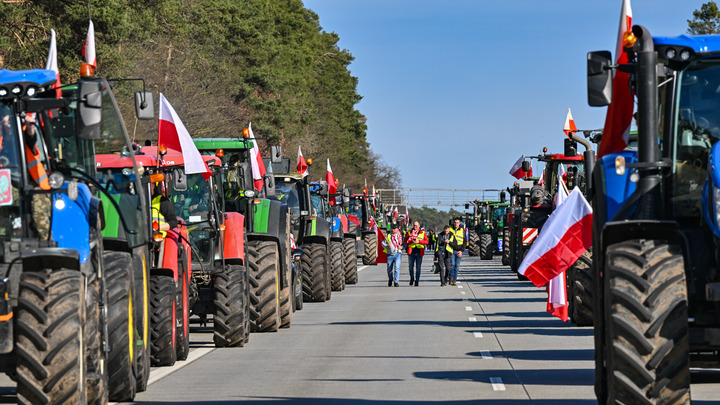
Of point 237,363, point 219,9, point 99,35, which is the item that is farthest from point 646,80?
point 219,9

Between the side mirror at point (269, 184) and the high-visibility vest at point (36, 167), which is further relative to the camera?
the side mirror at point (269, 184)

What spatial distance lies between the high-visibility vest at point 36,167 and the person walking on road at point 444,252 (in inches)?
1051

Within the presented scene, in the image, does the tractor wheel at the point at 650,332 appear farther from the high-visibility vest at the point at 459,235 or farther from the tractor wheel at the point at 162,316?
the high-visibility vest at the point at 459,235

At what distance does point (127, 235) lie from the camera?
12625 millimetres

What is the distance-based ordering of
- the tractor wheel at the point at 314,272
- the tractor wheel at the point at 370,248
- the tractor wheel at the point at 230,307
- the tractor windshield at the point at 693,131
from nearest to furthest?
the tractor windshield at the point at 693,131 → the tractor wheel at the point at 230,307 → the tractor wheel at the point at 314,272 → the tractor wheel at the point at 370,248

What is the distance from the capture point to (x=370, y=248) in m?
56.1

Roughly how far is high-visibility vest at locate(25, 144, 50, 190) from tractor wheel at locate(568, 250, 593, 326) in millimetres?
11562

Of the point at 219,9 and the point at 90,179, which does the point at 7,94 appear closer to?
the point at 90,179

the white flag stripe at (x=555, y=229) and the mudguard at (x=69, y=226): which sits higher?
the mudguard at (x=69, y=226)

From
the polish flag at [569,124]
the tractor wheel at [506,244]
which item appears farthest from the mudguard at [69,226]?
the tractor wheel at [506,244]

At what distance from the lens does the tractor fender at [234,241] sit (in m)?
18.6

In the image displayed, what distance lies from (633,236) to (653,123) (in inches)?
31.5

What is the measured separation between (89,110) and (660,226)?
164 inches

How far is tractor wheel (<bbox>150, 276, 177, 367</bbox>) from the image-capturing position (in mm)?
15094
